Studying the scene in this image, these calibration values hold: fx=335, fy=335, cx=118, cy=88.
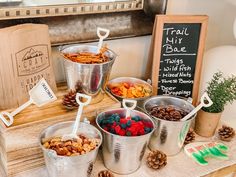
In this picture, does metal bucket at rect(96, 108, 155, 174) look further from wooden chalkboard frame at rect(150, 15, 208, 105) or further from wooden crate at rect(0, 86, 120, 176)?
wooden chalkboard frame at rect(150, 15, 208, 105)

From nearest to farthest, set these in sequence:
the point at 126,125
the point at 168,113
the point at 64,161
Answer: the point at 64,161
the point at 126,125
the point at 168,113

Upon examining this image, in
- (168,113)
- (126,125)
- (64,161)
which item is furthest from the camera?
(168,113)

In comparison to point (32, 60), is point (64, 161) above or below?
below

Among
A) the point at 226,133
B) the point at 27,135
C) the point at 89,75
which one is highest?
the point at 89,75

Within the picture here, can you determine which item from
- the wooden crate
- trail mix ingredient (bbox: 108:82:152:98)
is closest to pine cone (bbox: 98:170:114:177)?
the wooden crate

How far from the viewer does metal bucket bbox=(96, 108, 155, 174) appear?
0.79m

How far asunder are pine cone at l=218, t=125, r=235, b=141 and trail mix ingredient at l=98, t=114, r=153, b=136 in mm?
283

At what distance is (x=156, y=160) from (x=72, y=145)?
23 cm

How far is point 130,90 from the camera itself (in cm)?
102

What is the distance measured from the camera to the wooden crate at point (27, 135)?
770 mm

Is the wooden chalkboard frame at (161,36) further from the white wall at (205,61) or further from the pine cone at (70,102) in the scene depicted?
the pine cone at (70,102)

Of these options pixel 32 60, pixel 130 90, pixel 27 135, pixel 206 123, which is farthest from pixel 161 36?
pixel 27 135

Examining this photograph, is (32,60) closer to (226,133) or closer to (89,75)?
(89,75)

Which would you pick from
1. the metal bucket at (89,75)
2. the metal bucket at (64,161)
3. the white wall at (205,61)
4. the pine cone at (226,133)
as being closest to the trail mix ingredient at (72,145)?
the metal bucket at (64,161)
